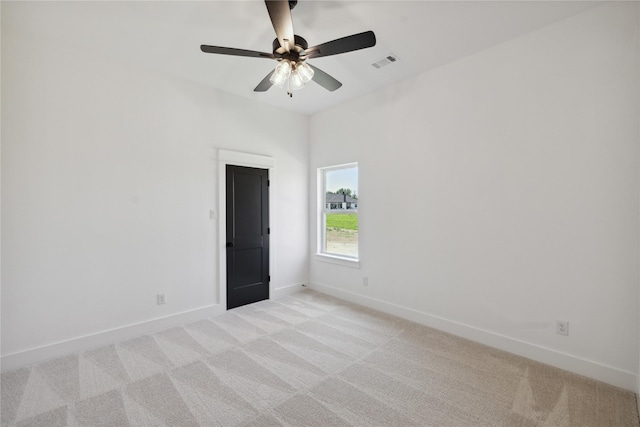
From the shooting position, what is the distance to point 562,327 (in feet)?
8.07

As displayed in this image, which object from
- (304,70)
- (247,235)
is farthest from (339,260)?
(304,70)

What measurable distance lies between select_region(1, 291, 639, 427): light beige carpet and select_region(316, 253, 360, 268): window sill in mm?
1167

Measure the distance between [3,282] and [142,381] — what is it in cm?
152

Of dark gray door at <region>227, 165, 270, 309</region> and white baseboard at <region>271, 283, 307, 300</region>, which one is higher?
dark gray door at <region>227, 165, 270, 309</region>

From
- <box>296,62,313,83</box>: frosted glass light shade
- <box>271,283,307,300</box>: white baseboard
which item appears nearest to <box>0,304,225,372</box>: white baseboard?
<box>271,283,307,300</box>: white baseboard

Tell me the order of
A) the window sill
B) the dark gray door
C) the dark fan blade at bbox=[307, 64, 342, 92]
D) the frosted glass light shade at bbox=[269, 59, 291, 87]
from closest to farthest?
the frosted glass light shade at bbox=[269, 59, 291, 87] → the dark fan blade at bbox=[307, 64, 342, 92] → the dark gray door → the window sill

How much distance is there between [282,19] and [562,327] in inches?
130

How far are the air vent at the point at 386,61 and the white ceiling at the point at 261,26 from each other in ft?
0.21

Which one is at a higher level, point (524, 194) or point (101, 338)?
point (524, 194)

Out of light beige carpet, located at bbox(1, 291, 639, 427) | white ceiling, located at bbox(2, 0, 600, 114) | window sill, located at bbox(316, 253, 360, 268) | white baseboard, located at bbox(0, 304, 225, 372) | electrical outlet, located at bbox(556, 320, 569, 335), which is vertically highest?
white ceiling, located at bbox(2, 0, 600, 114)

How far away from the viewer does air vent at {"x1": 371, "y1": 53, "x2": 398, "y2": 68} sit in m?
2.96

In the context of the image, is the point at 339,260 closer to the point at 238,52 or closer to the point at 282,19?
the point at 238,52

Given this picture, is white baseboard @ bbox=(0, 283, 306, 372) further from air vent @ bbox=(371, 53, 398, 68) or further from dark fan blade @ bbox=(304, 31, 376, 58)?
air vent @ bbox=(371, 53, 398, 68)

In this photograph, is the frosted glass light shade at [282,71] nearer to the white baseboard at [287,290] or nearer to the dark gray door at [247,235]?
the dark gray door at [247,235]
